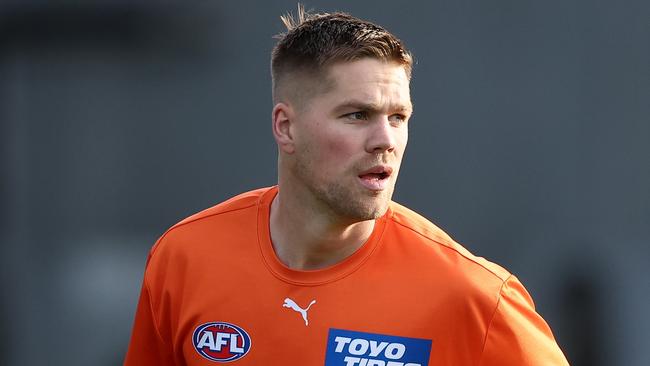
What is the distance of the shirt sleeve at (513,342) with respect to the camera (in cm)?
238

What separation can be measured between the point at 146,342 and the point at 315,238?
570 millimetres

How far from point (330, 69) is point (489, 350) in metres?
0.74

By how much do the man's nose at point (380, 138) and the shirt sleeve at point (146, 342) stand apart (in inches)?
30.3

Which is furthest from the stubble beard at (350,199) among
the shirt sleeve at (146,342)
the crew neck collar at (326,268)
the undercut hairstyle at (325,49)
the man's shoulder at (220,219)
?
the shirt sleeve at (146,342)

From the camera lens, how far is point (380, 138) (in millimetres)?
2426

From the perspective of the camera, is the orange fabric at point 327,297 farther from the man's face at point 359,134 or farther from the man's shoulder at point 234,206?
the man's face at point 359,134

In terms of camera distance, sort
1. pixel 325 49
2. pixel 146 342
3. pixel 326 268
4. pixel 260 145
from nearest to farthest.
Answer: pixel 325 49
pixel 326 268
pixel 146 342
pixel 260 145

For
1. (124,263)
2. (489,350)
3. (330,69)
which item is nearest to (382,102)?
(330,69)

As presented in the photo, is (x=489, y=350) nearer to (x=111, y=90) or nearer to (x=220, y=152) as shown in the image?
(x=220, y=152)

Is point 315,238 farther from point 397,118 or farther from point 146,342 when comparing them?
point 146,342

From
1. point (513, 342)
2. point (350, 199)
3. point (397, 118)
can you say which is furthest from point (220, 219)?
point (513, 342)

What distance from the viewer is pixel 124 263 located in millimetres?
4488

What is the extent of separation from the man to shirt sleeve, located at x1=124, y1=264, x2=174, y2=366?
4 cm

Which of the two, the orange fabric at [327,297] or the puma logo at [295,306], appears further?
the puma logo at [295,306]
